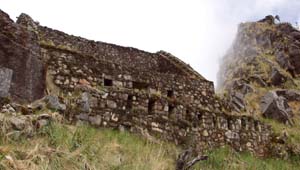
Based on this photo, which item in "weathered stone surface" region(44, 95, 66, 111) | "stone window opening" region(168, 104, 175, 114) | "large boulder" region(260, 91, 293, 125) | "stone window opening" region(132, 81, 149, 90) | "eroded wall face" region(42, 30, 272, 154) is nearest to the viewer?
"weathered stone surface" region(44, 95, 66, 111)

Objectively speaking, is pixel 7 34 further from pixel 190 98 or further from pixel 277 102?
pixel 277 102

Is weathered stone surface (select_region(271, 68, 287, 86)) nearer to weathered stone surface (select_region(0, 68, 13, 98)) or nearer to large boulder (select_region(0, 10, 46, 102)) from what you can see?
large boulder (select_region(0, 10, 46, 102))

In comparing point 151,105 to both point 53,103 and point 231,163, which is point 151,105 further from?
point 53,103

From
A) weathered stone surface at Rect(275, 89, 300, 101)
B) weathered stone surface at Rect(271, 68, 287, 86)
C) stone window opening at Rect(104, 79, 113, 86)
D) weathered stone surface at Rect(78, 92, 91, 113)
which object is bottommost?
weathered stone surface at Rect(78, 92, 91, 113)

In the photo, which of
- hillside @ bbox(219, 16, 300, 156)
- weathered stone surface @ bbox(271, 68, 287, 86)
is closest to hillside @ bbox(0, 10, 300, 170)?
hillside @ bbox(219, 16, 300, 156)

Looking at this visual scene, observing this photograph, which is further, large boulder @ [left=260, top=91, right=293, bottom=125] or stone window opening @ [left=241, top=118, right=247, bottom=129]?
large boulder @ [left=260, top=91, right=293, bottom=125]

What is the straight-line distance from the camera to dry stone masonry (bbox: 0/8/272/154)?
11.3 meters

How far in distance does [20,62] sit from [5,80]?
0.76 metres

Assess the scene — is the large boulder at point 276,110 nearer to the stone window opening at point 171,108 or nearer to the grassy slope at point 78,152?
the stone window opening at point 171,108

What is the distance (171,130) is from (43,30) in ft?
19.9

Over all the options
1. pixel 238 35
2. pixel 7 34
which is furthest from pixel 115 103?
pixel 238 35

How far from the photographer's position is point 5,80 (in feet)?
34.3

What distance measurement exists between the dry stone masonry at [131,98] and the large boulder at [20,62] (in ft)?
0.08

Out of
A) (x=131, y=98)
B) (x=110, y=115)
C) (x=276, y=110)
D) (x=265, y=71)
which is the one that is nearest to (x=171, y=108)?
(x=131, y=98)
